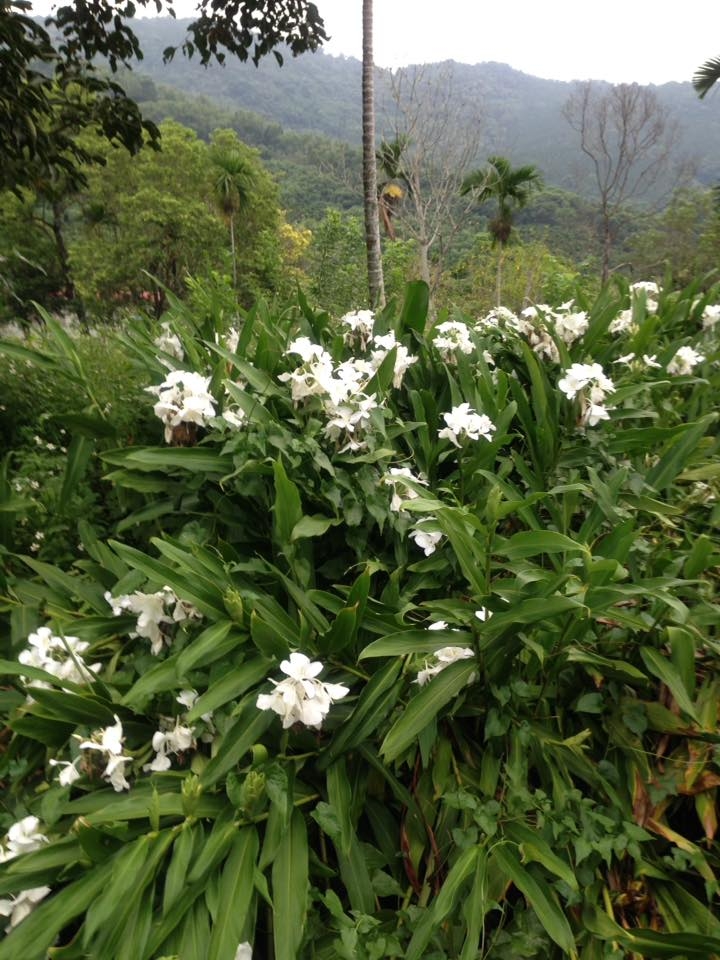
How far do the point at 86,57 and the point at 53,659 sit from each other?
3204 mm

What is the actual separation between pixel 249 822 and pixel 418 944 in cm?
36

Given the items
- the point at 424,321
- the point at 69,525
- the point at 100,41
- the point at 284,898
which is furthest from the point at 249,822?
the point at 100,41

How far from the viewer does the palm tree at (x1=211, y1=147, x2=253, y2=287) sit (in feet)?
67.8

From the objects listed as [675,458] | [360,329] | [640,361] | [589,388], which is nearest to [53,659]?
[360,329]

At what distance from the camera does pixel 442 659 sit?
4.11 feet

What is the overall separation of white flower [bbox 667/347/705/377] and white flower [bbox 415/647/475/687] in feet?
5.13

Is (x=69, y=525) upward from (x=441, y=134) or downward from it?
downward

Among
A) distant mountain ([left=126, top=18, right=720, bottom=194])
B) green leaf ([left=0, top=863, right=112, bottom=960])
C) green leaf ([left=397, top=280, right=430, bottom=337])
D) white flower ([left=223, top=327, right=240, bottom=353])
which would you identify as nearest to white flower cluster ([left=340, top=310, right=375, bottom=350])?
green leaf ([left=397, top=280, right=430, bottom=337])

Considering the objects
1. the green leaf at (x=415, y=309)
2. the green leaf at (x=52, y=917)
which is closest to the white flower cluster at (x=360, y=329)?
the green leaf at (x=415, y=309)

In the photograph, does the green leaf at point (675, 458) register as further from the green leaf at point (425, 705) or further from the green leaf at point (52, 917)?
the green leaf at point (52, 917)

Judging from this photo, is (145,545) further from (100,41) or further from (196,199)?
(196,199)

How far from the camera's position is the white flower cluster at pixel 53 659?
1.29 metres

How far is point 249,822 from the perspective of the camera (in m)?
1.11

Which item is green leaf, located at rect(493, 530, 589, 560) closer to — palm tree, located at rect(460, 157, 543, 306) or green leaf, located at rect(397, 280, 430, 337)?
green leaf, located at rect(397, 280, 430, 337)
